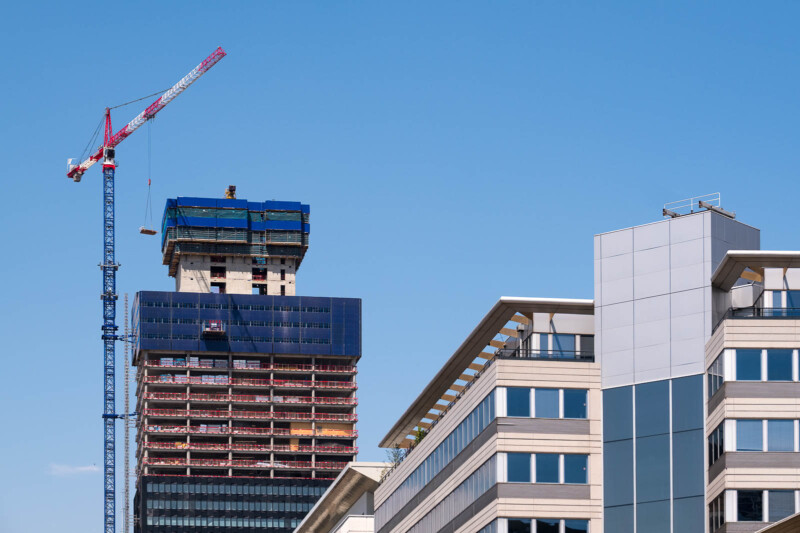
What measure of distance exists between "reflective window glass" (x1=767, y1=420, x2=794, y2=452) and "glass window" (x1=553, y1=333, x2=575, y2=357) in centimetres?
1591

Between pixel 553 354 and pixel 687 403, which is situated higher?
pixel 553 354

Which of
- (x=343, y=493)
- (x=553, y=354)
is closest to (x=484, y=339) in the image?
(x=553, y=354)

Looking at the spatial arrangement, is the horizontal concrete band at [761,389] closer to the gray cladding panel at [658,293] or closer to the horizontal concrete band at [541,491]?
the gray cladding panel at [658,293]

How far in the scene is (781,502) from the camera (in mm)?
91375

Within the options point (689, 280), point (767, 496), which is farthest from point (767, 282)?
point (767, 496)

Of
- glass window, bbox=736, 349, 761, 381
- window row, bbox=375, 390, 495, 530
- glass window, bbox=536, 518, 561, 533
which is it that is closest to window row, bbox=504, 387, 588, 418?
window row, bbox=375, 390, 495, 530

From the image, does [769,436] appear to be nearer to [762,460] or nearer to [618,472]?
[762,460]

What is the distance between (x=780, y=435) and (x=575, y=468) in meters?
13.3

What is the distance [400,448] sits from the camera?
475 feet

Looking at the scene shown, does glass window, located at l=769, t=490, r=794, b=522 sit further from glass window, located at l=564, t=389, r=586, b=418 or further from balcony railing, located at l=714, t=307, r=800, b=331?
glass window, located at l=564, t=389, r=586, b=418

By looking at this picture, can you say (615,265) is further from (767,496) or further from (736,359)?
(767,496)

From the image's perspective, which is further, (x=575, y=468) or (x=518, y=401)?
(x=518, y=401)

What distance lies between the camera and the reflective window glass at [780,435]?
303 feet

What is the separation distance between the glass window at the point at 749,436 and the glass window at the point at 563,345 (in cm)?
1482
